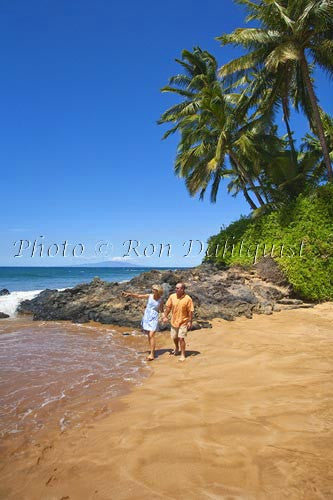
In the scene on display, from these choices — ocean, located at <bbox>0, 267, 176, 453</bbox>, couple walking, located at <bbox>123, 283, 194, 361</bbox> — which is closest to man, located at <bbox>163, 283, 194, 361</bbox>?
couple walking, located at <bbox>123, 283, 194, 361</bbox>

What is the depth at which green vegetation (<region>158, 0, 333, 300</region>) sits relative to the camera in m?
14.0

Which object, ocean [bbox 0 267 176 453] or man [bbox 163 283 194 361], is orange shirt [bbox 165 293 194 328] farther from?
ocean [bbox 0 267 176 453]

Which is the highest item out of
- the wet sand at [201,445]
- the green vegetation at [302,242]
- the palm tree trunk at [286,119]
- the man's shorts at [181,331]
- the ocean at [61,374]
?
the palm tree trunk at [286,119]

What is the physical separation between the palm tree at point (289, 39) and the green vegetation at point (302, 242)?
Answer: 2.67m

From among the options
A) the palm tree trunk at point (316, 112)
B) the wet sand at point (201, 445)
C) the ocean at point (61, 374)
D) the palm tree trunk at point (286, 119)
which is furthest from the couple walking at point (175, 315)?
the palm tree trunk at point (286, 119)

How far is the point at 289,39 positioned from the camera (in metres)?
15.3

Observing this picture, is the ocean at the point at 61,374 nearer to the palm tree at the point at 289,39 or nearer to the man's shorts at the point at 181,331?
the man's shorts at the point at 181,331

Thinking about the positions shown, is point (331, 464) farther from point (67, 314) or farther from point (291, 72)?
point (291, 72)

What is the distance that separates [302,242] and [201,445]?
41.4 feet

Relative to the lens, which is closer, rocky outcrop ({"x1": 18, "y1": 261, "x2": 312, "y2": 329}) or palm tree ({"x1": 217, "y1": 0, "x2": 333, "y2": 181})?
rocky outcrop ({"x1": 18, "y1": 261, "x2": 312, "y2": 329})

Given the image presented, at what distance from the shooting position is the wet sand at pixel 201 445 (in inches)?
94.6

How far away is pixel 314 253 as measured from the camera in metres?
13.7

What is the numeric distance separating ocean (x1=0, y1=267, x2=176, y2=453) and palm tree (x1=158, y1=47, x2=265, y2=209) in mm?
12093

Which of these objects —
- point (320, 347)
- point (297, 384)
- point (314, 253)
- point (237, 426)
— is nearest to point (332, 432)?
point (237, 426)
